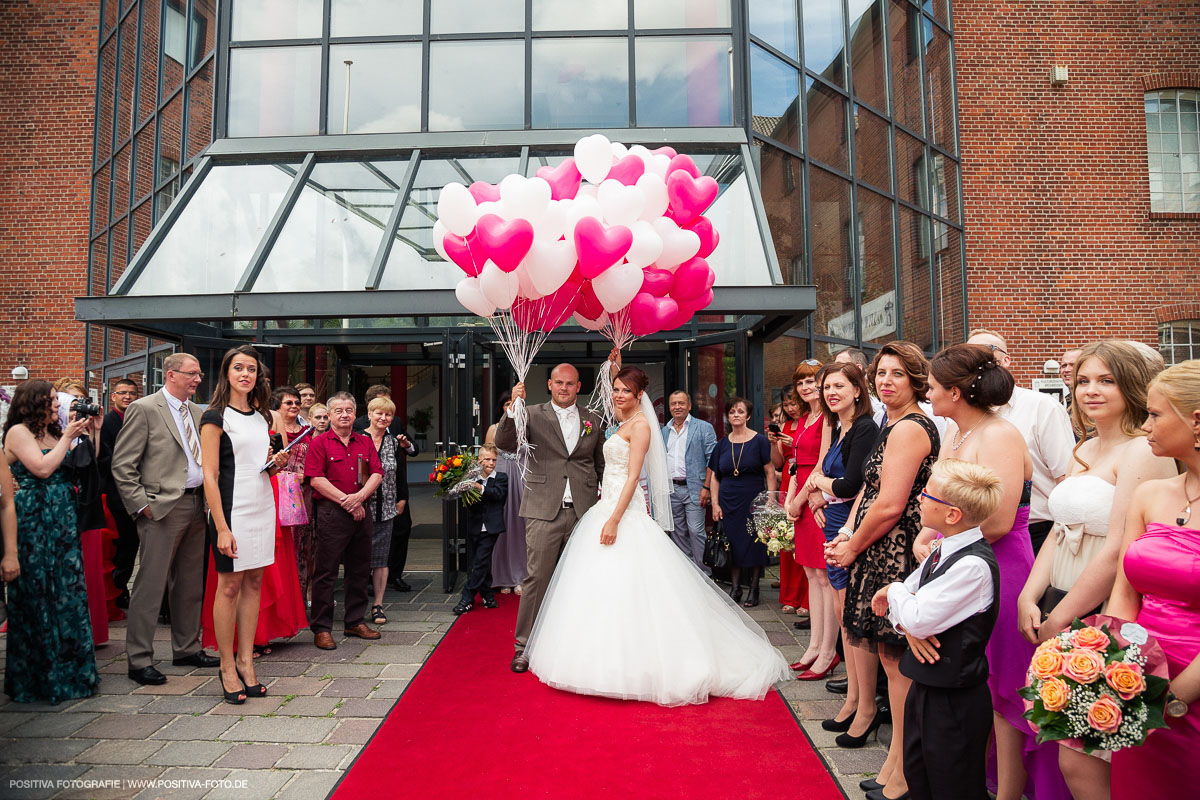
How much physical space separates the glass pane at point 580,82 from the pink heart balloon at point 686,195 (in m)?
4.26

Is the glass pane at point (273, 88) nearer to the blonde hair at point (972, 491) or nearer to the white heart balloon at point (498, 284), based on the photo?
the white heart balloon at point (498, 284)

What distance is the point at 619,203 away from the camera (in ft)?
14.0

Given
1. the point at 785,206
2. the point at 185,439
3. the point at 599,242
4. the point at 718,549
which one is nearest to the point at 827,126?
the point at 785,206

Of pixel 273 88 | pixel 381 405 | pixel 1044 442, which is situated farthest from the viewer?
pixel 273 88

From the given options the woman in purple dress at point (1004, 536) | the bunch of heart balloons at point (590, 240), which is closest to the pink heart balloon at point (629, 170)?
the bunch of heart balloons at point (590, 240)

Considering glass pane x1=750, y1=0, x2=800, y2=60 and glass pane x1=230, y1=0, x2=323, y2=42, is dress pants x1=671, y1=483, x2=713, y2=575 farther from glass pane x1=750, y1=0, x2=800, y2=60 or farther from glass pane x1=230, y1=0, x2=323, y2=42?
glass pane x1=230, y1=0, x2=323, y2=42

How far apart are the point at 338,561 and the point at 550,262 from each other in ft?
9.24

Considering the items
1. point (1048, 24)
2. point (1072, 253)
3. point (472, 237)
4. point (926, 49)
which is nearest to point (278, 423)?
point (472, 237)

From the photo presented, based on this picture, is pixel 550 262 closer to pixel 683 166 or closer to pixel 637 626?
pixel 683 166

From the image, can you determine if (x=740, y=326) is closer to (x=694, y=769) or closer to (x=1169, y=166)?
(x=694, y=769)

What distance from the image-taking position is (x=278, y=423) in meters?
5.61

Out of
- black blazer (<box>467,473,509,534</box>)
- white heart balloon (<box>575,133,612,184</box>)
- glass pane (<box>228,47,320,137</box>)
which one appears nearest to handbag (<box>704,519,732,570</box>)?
black blazer (<box>467,473,509,534</box>)

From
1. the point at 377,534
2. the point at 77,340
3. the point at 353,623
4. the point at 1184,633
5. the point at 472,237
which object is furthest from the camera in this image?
the point at 77,340

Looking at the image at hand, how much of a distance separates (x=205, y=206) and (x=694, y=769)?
7.55 m
